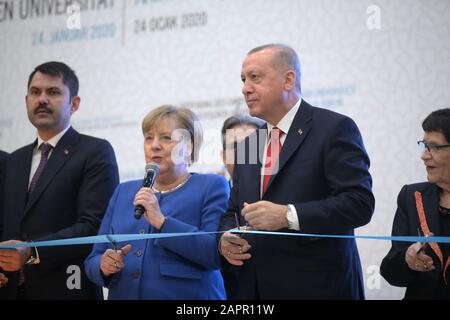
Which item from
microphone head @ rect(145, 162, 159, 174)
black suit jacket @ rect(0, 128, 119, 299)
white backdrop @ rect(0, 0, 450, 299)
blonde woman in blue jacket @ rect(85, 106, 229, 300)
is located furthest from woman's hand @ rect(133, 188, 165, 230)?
white backdrop @ rect(0, 0, 450, 299)

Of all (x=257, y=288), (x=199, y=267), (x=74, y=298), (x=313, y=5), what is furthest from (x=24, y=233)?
(x=313, y=5)

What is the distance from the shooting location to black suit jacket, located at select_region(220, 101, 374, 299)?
10.2 ft

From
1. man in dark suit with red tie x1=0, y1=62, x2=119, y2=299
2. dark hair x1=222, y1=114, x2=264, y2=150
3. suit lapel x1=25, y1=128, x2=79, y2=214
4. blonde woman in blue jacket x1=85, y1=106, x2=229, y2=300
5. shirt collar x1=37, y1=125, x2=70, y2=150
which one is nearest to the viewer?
blonde woman in blue jacket x1=85, y1=106, x2=229, y2=300

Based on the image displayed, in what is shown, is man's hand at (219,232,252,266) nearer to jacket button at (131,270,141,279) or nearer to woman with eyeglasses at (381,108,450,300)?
jacket button at (131,270,141,279)

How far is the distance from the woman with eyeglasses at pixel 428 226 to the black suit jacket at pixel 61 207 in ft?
5.44

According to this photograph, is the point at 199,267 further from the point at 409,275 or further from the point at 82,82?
the point at 82,82

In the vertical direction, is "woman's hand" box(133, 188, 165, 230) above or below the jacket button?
above

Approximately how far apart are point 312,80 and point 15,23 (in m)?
2.96

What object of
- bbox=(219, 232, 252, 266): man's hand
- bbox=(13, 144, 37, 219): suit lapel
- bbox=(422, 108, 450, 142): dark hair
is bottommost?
bbox=(219, 232, 252, 266): man's hand

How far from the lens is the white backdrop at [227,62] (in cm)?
459

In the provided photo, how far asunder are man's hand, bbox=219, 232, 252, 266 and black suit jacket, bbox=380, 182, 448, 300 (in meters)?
0.72

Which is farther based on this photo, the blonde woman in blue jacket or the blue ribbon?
the blonde woman in blue jacket

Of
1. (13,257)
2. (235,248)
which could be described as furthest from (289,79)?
(13,257)

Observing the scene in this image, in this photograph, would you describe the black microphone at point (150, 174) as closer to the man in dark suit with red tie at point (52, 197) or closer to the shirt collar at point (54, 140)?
the man in dark suit with red tie at point (52, 197)
